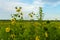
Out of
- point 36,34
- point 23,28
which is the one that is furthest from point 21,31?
point 36,34

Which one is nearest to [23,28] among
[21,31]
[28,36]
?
[21,31]

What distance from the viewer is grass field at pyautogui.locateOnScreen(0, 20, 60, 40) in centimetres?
557

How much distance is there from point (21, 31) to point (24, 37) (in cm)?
34

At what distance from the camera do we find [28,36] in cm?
570

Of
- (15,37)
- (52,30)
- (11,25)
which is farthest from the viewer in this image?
(11,25)

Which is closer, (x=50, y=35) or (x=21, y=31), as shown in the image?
(x=50, y=35)

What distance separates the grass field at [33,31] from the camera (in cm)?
557

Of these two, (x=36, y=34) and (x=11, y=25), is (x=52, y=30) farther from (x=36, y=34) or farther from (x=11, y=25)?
(x=11, y=25)

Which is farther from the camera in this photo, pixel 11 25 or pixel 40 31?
pixel 11 25

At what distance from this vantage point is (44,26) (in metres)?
5.69

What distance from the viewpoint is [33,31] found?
5781mm

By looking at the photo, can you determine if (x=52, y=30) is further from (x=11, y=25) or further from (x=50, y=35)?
(x=11, y=25)

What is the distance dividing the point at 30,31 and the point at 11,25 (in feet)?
2.71

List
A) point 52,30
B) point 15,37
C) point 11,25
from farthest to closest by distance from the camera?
point 11,25 < point 15,37 < point 52,30
